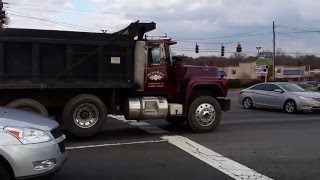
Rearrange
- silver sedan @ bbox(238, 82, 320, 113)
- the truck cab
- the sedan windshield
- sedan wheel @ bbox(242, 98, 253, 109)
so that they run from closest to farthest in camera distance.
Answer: the truck cab → silver sedan @ bbox(238, 82, 320, 113) → the sedan windshield → sedan wheel @ bbox(242, 98, 253, 109)

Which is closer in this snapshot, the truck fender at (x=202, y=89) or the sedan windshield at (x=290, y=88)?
the truck fender at (x=202, y=89)

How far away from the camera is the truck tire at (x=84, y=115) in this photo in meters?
11.5

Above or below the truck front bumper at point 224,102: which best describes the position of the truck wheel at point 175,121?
below

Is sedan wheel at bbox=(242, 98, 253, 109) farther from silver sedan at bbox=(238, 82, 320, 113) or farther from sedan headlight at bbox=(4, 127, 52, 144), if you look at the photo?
sedan headlight at bbox=(4, 127, 52, 144)

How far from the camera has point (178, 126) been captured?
47.8ft

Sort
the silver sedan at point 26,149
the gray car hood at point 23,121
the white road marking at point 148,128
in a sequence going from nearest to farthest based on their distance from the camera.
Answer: the silver sedan at point 26,149 < the gray car hood at point 23,121 < the white road marking at point 148,128

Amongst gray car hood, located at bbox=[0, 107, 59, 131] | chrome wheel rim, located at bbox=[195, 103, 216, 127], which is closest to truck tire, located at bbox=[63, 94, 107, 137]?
chrome wheel rim, located at bbox=[195, 103, 216, 127]

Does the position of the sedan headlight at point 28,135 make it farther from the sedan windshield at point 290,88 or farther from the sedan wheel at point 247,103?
the sedan wheel at point 247,103

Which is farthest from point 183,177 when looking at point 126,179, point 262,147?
point 262,147

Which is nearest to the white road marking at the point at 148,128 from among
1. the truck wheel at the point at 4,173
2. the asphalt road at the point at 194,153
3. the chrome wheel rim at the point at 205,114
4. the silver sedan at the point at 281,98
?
the asphalt road at the point at 194,153

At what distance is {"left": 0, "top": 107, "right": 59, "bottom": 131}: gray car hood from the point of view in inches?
237

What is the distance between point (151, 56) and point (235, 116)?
6314mm

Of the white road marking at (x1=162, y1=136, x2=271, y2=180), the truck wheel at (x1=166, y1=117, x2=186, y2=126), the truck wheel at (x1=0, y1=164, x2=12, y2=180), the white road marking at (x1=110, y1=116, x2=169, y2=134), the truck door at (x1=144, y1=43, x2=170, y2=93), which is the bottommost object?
the white road marking at (x1=162, y1=136, x2=271, y2=180)

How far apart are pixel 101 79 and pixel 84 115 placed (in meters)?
0.95
